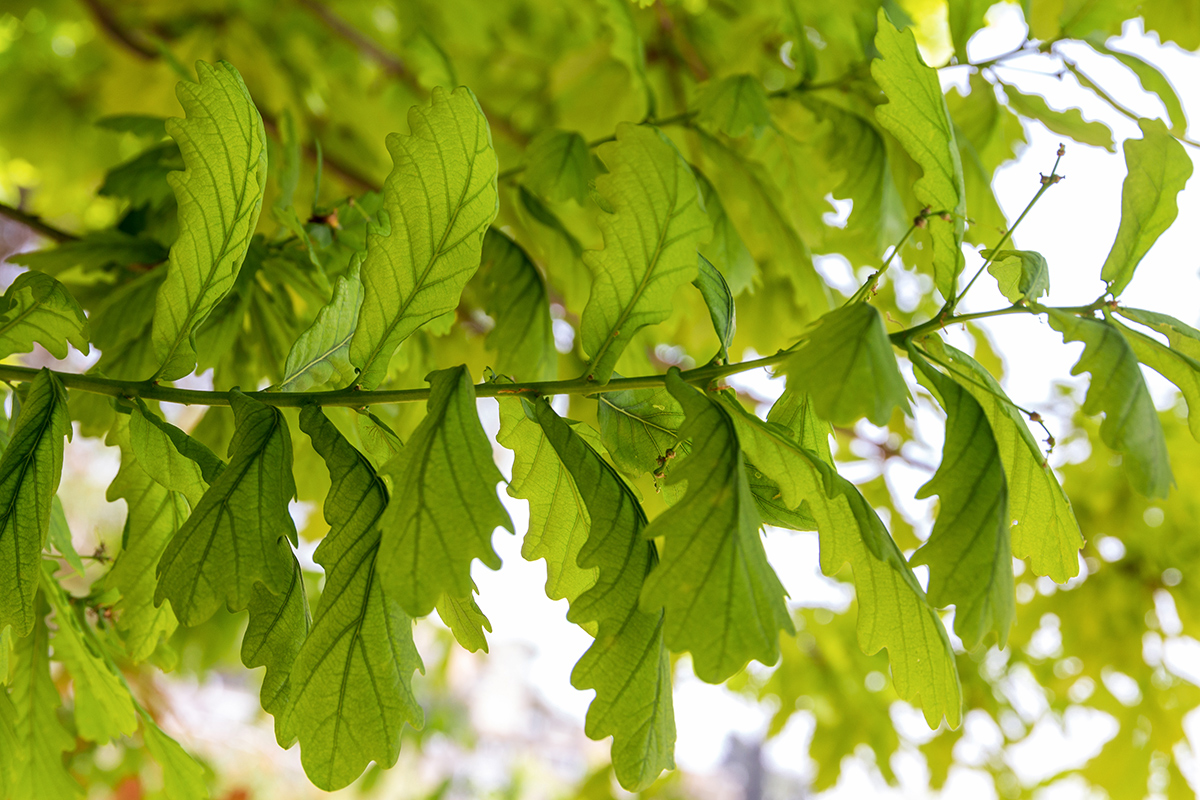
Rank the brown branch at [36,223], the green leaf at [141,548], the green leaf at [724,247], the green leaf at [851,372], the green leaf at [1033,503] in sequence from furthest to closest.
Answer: the brown branch at [36,223]
the green leaf at [724,247]
the green leaf at [141,548]
the green leaf at [1033,503]
the green leaf at [851,372]

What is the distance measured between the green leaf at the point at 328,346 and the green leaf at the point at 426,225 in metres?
0.02

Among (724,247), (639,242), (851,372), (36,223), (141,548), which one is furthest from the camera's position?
(36,223)

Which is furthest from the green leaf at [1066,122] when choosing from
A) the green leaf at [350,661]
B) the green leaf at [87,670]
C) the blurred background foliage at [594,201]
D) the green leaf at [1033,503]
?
the green leaf at [87,670]

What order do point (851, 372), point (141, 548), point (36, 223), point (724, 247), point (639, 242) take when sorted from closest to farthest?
point (851, 372) → point (639, 242) → point (141, 548) → point (724, 247) → point (36, 223)

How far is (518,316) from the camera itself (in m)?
0.72

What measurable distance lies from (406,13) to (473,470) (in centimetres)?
155

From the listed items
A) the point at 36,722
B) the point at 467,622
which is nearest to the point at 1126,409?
the point at 467,622

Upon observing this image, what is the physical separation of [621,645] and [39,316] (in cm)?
34

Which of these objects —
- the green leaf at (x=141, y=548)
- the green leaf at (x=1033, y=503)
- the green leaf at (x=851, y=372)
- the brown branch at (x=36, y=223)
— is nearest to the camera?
the green leaf at (x=851, y=372)

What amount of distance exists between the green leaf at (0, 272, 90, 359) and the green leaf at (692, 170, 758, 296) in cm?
42

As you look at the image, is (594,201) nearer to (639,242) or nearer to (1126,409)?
(639,242)

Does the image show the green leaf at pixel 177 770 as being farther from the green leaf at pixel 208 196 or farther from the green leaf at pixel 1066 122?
the green leaf at pixel 1066 122

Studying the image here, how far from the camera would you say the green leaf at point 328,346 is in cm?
44

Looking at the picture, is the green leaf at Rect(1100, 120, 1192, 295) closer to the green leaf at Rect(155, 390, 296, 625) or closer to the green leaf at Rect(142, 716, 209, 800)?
the green leaf at Rect(155, 390, 296, 625)
